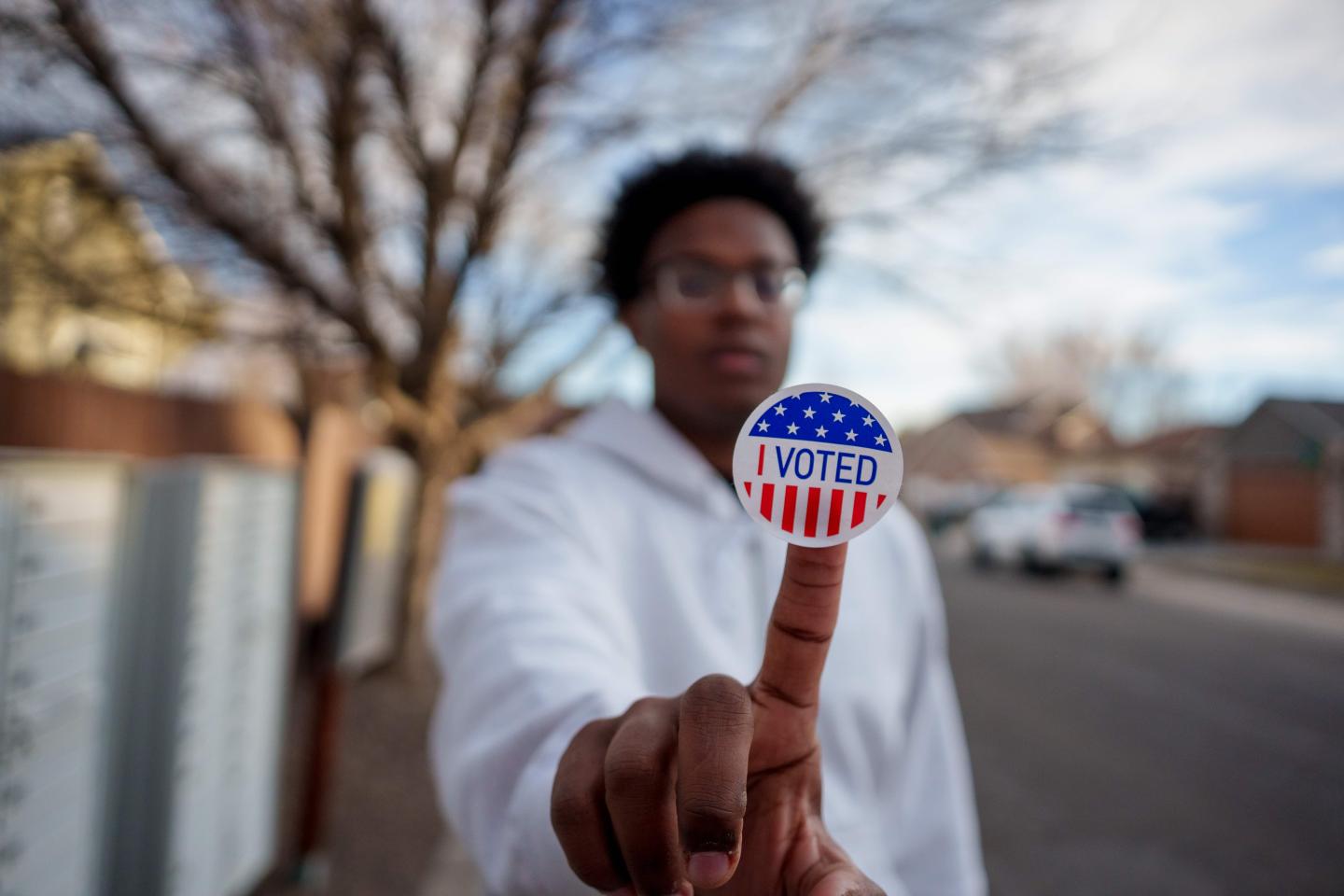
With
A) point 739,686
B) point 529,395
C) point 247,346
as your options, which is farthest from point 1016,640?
point 739,686

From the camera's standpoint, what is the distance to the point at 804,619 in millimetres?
559

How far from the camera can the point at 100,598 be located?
7.21 ft

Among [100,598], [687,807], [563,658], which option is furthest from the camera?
[100,598]

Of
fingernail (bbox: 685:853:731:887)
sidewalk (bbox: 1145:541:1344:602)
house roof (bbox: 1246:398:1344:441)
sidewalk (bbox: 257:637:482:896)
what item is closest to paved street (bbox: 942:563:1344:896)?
sidewalk (bbox: 1145:541:1344:602)

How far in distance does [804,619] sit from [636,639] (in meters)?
0.58

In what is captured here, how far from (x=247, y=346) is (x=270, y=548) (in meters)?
2.49

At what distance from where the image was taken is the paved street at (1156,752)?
13.2 feet

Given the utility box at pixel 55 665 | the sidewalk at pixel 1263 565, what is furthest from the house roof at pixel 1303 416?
the utility box at pixel 55 665

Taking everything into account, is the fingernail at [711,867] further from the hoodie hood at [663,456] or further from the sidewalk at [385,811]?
the sidewalk at [385,811]

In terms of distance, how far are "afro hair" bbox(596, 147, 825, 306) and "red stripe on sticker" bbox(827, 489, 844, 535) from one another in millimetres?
862

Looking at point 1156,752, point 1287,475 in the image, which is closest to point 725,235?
point 1156,752

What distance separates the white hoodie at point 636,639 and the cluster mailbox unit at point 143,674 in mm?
1280

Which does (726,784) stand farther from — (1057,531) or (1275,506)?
(1057,531)

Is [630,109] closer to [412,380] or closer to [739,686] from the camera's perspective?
[412,380]
